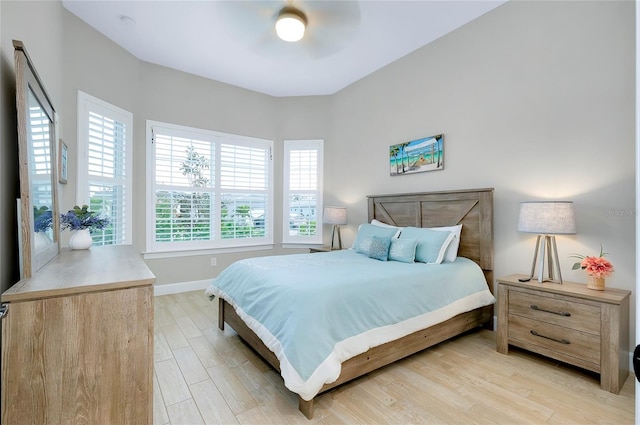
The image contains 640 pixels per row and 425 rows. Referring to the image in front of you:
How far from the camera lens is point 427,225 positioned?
11.2ft

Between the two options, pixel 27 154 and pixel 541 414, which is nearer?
pixel 27 154

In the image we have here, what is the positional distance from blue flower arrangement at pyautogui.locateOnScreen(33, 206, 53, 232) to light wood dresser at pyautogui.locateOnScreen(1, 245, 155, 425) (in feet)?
0.78

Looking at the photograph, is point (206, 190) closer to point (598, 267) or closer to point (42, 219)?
point (42, 219)

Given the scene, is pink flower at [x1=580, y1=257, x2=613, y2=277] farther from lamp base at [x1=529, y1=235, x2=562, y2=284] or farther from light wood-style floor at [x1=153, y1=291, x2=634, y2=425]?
light wood-style floor at [x1=153, y1=291, x2=634, y2=425]

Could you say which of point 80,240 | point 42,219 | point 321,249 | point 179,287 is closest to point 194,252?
point 179,287

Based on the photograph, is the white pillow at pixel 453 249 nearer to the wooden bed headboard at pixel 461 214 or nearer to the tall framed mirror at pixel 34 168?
the wooden bed headboard at pixel 461 214

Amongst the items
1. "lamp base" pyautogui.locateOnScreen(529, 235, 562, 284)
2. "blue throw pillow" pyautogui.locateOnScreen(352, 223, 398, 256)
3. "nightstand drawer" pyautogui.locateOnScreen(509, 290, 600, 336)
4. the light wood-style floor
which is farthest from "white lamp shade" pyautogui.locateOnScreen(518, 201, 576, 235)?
"blue throw pillow" pyautogui.locateOnScreen(352, 223, 398, 256)

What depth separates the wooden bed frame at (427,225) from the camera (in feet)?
6.61

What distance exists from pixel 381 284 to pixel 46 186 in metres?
2.12

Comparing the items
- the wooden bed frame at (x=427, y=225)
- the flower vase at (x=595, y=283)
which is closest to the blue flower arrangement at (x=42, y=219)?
the wooden bed frame at (x=427, y=225)

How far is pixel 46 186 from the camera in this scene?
1615 millimetres

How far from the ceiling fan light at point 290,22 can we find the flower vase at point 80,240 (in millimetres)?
2170

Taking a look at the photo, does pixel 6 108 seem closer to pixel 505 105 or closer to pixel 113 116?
pixel 113 116

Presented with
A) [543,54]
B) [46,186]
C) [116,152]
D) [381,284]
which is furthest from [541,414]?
[116,152]
